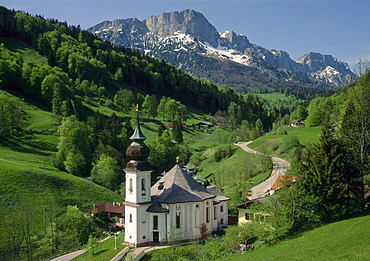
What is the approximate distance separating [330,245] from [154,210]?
67.7 feet

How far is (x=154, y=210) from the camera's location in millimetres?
38688

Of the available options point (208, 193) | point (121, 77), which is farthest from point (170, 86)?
point (208, 193)

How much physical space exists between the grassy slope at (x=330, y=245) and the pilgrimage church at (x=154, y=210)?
490 inches

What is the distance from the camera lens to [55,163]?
69.2 meters

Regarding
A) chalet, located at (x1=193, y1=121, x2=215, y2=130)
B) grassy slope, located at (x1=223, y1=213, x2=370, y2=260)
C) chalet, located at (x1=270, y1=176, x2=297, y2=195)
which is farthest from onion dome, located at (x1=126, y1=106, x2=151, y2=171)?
chalet, located at (x1=193, y1=121, x2=215, y2=130)

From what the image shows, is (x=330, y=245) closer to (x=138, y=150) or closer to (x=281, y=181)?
(x=281, y=181)

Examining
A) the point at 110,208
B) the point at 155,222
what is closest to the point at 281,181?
the point at 155,222

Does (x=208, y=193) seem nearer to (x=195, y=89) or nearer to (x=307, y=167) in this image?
(x=307, y=167)

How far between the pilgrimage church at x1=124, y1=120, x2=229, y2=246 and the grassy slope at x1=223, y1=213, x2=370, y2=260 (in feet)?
40.8

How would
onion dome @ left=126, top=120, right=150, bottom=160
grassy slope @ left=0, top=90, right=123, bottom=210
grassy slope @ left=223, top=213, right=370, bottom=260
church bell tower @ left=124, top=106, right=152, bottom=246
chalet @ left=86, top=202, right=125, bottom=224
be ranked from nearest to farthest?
grassy slope @ left=223, top=213, right=370, bottom=260, church bell tower @ left=124, top=106, right=152, bottom=246, onion dome @ left=126, top=120, right=150, bottom=160, grassy slope @ left=0, top=90, right=123, bottom=210, chalet @ left=86, top=202, right=125, bottom=224

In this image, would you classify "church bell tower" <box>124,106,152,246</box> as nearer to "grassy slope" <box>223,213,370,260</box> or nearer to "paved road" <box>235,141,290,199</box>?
"grassy slope" <box>223,213,370,260</box>

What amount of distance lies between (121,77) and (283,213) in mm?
127858

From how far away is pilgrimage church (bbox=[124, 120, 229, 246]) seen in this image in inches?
1512

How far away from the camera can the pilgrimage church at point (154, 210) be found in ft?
126
